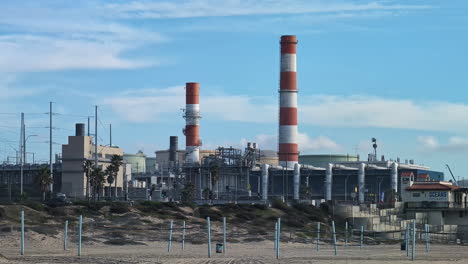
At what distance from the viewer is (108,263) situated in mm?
29422

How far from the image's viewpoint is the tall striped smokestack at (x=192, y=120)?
126 m

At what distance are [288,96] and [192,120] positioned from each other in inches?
672

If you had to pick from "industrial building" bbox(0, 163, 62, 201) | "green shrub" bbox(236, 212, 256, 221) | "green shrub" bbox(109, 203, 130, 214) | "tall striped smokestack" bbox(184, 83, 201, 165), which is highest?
"tall striped smokestack" bbox(184, 83, 201, 165)

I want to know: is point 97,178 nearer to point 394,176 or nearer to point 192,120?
point 192,120

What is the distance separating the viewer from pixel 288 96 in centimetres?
11775

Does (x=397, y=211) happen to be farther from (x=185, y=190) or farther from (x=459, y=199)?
(x=185, y=190)

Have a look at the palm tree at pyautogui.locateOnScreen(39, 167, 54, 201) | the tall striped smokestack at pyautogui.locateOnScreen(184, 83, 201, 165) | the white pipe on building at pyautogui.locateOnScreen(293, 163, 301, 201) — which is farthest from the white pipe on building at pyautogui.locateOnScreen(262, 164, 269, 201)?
the palm tree at pyautogui.locateOnScreen(39, 167, 54, 201)

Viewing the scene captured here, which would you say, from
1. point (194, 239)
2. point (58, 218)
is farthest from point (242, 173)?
point (194, 239)

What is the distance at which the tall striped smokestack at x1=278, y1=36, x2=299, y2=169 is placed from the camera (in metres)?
118

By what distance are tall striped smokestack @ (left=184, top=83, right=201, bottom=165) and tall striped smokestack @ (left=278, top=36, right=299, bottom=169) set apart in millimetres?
14592

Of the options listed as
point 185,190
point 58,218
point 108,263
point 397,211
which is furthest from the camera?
point 185,190

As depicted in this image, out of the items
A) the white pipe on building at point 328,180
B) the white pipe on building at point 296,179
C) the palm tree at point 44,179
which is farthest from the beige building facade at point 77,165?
the white pipe on building at point 328,180

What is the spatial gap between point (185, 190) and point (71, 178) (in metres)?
18.8

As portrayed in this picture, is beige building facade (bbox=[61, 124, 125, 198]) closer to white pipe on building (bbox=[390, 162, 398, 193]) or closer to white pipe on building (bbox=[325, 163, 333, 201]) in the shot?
white pipe on building (bbox=[325, 163, 333, 201])
